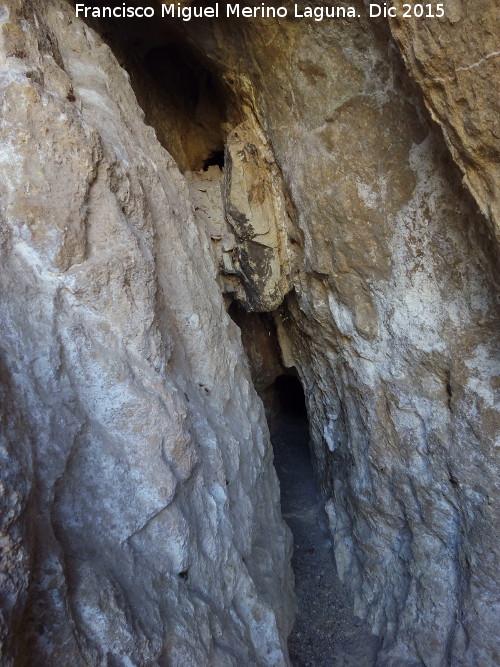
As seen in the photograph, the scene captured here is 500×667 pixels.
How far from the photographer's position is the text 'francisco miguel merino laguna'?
2.14m

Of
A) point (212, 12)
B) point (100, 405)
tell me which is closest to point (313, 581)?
point (100, 405)

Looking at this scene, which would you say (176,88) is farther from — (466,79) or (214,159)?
(466,79)

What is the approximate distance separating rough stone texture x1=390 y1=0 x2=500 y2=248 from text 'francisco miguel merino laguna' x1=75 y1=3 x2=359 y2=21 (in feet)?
1.80

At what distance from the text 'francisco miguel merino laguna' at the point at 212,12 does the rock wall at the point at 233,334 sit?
7cm

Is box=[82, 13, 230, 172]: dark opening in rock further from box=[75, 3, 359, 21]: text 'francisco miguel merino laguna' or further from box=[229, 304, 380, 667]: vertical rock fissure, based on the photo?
box=[229, 304, 380, 667]: vertical rock fissure

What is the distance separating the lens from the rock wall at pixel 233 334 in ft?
4.86

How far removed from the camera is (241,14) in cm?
233

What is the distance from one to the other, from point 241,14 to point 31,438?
7.02 feet

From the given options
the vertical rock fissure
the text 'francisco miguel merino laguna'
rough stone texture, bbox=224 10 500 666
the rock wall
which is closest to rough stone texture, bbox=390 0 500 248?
the rock wall

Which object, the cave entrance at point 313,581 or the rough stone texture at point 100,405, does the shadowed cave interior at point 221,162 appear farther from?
the rough stone texture at point 100,405

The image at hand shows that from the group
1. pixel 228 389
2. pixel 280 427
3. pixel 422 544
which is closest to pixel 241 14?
pixel 228 389

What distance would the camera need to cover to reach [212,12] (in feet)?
7.98

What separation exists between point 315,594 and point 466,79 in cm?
295

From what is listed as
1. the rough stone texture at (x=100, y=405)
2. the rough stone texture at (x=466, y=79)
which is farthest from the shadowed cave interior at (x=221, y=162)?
the rough stone texture at (x=466, y=79)
